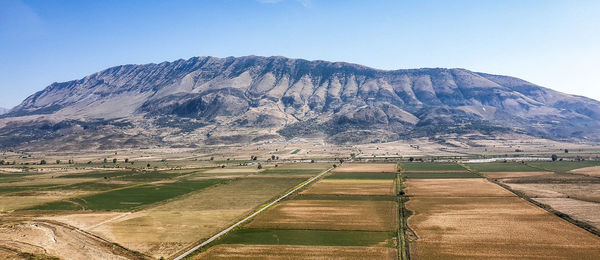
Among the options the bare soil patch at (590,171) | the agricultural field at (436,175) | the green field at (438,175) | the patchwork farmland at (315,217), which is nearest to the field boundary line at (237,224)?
the patchwork farmland at (315,217)

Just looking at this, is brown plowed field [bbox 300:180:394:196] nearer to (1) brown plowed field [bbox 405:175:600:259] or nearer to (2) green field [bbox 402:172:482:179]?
(1) brown plowed field [bbox 405:175:600:259]

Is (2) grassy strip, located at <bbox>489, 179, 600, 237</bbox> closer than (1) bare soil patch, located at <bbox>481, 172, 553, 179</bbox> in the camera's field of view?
Yes

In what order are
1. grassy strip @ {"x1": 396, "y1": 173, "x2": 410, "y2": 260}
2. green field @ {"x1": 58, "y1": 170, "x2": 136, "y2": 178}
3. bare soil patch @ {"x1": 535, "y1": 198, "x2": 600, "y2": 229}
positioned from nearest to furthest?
1. grassy strip @ {"x1": 396, "y1": 173, "x2": 410, "y2": 260}
2. bare soil patch @ {"x1": 535, "y1": 198, "x2": 600, "y2": 229}
3. green field @ {"x1": 58, "y1": 170, "x2": 136, "y2": 178}

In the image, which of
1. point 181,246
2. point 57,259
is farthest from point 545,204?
point 57,259

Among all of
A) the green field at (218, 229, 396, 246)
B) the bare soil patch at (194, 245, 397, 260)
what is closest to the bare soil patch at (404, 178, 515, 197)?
the green field at (218, 229, 396, 246)

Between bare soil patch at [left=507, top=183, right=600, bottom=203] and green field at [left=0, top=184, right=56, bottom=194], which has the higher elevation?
bare soil patch at [left=507, top=183, right=600, bottom=203]

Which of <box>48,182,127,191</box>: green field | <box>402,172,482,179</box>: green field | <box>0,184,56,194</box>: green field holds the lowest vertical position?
<box>0,184,56,194</box>: green field

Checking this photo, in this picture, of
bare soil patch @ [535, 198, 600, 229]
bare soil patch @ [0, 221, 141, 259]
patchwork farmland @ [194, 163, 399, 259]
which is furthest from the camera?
bare soil patch @ [535, 198, 600, 229]
